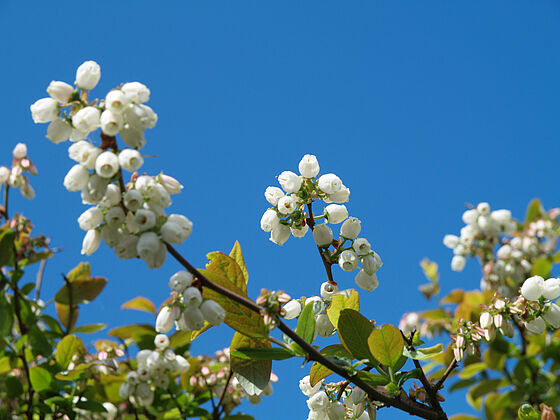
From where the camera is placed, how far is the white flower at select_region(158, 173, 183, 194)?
1374 mm

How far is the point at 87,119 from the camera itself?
135 cm

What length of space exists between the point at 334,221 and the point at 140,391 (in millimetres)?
1477

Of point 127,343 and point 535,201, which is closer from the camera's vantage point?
point 127,343

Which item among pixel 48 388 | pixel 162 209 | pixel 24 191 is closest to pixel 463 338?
pixel 162 209

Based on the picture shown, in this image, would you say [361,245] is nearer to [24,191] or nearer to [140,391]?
[140,391]

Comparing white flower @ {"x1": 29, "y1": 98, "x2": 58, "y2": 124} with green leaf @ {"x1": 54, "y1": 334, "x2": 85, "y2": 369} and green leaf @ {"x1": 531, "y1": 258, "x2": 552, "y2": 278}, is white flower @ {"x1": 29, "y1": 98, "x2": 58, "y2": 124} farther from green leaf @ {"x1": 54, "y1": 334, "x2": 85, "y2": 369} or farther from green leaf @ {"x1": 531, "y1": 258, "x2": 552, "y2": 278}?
green leaf @ {"x1": 531, "y1": 258, "x2": 552, "y2": 278}

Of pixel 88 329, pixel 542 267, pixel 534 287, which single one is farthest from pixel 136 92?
pixel 542 267

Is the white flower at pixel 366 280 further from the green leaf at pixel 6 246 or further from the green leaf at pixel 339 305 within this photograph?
the green leaf at pixel 6 246

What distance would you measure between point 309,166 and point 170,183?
0.62 m

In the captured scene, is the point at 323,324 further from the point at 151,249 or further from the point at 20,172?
the point at 20,172

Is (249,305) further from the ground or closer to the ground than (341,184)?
closer to the ground

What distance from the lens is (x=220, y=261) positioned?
1576mm

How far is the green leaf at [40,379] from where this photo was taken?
2.51 meters

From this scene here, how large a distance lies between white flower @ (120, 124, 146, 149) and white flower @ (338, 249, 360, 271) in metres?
0.75
